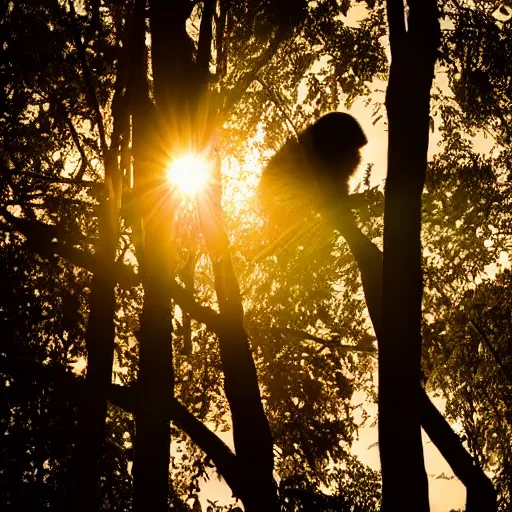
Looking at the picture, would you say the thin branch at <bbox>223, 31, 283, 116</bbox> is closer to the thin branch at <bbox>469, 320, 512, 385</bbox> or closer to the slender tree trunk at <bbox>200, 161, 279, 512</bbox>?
the slender tree trunk at <bbox>200, 161, 279, 512</bbox>

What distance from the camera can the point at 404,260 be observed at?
5.05 metres

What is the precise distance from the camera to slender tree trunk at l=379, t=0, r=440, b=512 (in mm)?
4695

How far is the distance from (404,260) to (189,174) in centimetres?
490

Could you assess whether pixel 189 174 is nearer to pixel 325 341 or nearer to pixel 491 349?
pixel 325 341

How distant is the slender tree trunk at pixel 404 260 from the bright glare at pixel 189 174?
3596mm

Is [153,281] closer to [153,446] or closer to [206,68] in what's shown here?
[153,446]

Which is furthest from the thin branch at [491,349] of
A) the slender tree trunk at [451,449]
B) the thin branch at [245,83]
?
the thin branch at [245,83]

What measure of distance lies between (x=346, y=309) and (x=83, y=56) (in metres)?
11.3

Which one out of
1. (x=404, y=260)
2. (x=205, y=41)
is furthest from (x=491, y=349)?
(x=205, y=41)

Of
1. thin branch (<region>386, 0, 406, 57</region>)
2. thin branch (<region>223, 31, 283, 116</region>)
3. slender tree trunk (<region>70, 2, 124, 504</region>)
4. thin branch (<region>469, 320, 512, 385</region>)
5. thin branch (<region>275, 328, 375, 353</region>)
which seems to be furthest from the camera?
thin branch (<region>275, 328, 375, 353</region>)

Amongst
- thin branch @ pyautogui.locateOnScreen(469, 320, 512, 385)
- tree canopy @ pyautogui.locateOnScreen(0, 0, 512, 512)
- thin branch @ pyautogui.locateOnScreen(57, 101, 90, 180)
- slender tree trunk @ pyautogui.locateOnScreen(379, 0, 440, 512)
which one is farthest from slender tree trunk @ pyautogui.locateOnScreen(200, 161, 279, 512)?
thin branch @ pyautogui.locateOnScreen(469, 320, 512, 385)

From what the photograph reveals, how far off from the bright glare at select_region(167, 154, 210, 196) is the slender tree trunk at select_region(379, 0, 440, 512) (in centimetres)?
360

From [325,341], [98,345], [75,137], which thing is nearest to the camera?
[98,345]

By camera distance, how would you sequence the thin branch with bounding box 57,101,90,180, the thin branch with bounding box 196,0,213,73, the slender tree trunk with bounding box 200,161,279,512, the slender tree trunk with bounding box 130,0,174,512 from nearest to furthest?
the slender tree trunk with bounding box 130,0,174,512 < the slender tree trunk with bounding box 200,161,279,512 < the thin branch with bounding box 196,0,213,73 < the thin branch with bounding box 57,101,90,180
